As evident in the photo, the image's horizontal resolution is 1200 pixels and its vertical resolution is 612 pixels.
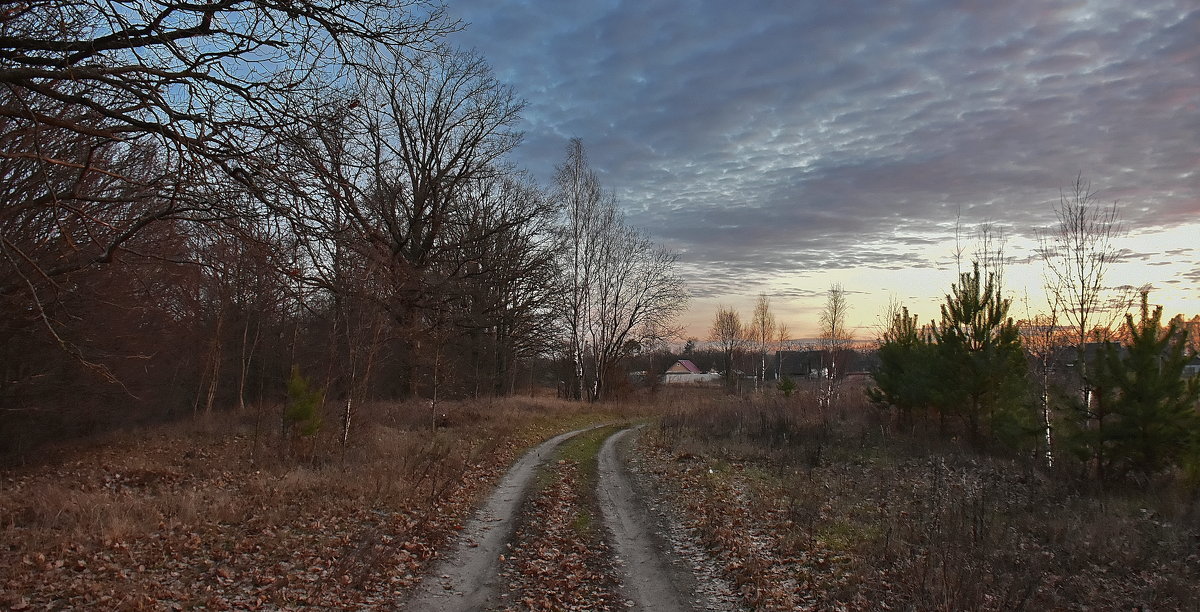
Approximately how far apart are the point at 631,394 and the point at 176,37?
37043mm

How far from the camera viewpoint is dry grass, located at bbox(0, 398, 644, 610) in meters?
6.17

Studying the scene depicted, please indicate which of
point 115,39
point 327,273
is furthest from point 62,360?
point 115,39

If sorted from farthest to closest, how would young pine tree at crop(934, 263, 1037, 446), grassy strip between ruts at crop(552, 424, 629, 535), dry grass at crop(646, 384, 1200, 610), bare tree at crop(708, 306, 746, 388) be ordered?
bare tree at crop(708, 306, 746, 388) → young pine tree at crop(934, 263, 1037, 446) → grassy strip between ruts at crop(552, 424, 629, 535) → dry grass at crop(646, 384, 1200, 610)

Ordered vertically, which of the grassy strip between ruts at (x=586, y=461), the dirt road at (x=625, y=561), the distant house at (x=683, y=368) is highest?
the distant house at (x=683, y=368)

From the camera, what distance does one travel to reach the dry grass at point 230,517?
6.17 m

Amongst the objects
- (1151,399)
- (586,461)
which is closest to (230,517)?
(586,461)

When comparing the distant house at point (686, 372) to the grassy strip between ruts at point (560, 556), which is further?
the distant house at point (686, 372)

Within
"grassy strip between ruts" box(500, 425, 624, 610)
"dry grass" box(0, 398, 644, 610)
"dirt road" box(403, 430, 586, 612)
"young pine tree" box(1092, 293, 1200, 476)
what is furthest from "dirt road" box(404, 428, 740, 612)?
"young pine tree" box(1092, 293, 1200, 476)

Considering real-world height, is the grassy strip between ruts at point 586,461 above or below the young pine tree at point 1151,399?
below

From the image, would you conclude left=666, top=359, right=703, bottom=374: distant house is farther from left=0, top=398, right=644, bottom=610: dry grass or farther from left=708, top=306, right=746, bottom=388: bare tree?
left=0, top=398, right=644, bottom=610: dry grass

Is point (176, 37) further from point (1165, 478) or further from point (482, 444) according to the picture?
point (1165, 478)

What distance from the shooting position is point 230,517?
336 inches

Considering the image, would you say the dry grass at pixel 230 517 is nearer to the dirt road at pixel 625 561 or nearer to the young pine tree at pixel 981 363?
the dirt road at pixel 625 561

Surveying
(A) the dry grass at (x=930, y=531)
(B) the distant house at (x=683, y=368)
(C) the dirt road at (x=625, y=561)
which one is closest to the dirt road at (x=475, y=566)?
(C) the dirt road at (x=625, y=561)
